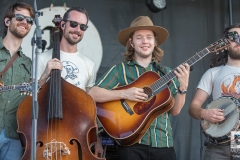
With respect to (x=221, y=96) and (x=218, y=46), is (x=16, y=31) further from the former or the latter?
(x=221, y=96)

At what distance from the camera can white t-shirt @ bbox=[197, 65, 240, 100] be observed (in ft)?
14.8

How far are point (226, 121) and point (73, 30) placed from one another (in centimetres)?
172

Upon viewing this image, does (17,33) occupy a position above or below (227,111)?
above

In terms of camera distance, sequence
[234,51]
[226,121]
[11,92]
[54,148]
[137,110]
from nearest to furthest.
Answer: [54,148]
[11,92]
[137,110]
[226,121]
[234,51]

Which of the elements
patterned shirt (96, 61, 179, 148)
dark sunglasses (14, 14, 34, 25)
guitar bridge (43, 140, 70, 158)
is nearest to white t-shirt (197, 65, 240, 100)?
patterned shirt (96, 61, 179, 148)

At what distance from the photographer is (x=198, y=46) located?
5.70 m

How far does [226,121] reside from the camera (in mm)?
4258

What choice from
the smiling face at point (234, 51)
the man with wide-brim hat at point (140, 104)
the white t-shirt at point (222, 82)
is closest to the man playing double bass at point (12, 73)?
the man with wide-brim hat at point (140, 104)

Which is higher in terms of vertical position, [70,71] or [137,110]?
[70,71]

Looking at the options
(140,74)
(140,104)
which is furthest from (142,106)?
(140,74)

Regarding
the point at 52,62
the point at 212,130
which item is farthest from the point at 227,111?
the point at 52,62

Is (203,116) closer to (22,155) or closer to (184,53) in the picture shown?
(184,53)

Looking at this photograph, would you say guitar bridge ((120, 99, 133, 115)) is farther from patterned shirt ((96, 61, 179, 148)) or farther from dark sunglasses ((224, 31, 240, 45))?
dark sunglasses ((224, 31, 240, 45))

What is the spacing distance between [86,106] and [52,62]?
0.49 metres
